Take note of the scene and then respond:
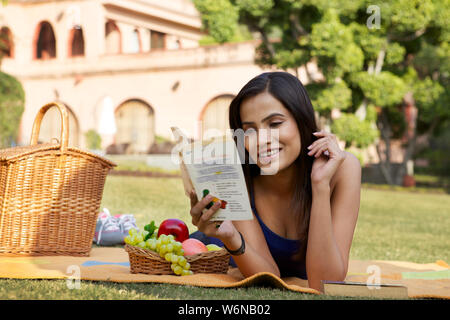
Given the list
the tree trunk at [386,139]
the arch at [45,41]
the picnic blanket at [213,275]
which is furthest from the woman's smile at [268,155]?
the arch at [45,41]

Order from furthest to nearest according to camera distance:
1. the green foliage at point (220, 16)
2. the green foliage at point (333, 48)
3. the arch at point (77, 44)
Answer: the arch at point (77, 44) → the green foliage at point (220, 16) → the green foliage at point (333, 48)

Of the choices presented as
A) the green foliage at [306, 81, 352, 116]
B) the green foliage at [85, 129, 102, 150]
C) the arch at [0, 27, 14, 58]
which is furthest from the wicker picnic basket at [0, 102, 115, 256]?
the arch at [0, 27, 14, 58]

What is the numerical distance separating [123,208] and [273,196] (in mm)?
5076

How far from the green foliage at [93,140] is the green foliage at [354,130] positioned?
986 cm

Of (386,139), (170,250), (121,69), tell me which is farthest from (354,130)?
(170,250)

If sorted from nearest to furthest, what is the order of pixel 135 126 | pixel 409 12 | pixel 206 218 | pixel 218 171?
pixel 218 171 → pixel 206 218 → pixel 409 12 → pixel 135 126

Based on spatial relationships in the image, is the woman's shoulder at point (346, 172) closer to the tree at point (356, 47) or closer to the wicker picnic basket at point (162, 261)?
the wicker picnic basket at point (162, 261)

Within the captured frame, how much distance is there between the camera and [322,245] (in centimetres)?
242

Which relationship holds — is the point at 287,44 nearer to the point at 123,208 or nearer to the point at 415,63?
the point at 415,63

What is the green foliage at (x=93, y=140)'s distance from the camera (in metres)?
19.6

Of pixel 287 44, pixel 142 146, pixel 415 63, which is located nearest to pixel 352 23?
pixel 287 44

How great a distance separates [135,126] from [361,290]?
18.0m
